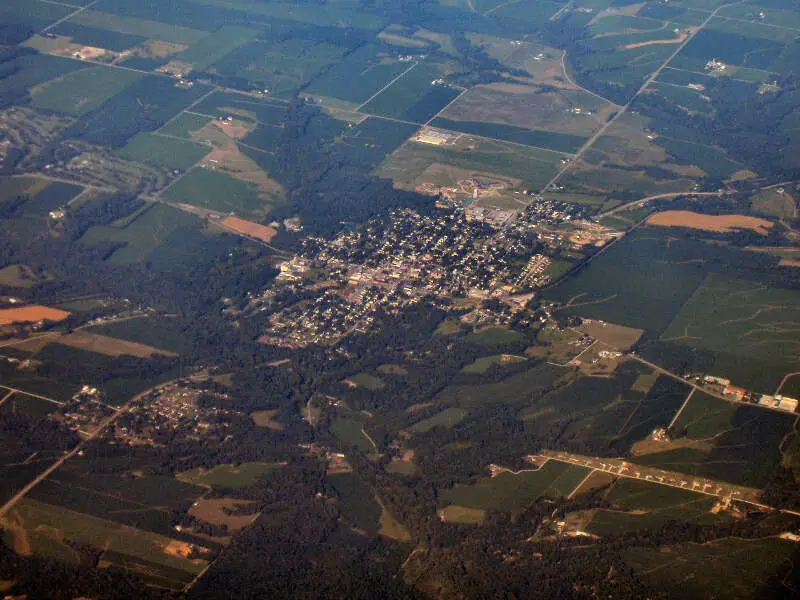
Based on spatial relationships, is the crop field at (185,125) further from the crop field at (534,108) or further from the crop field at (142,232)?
the crop field at (534,108)

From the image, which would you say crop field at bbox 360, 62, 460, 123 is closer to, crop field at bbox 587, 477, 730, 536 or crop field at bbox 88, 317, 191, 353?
crop field at bbox 88, 317, 191, 353

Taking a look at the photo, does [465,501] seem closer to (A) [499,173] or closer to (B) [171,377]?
(B) [171,377]

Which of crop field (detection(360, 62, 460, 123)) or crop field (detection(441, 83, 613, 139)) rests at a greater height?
crop field (detection(360, 62, 460, 123))

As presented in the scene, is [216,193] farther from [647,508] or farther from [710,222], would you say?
[647,508]

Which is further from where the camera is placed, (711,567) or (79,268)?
(79,268)

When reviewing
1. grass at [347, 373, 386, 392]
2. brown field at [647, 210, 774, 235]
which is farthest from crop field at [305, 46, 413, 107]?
grass at [347, 373, 386, 392]

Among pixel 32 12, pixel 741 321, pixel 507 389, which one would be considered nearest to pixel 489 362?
pixel 507 389

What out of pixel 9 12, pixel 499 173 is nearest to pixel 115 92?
pixel 9 12
